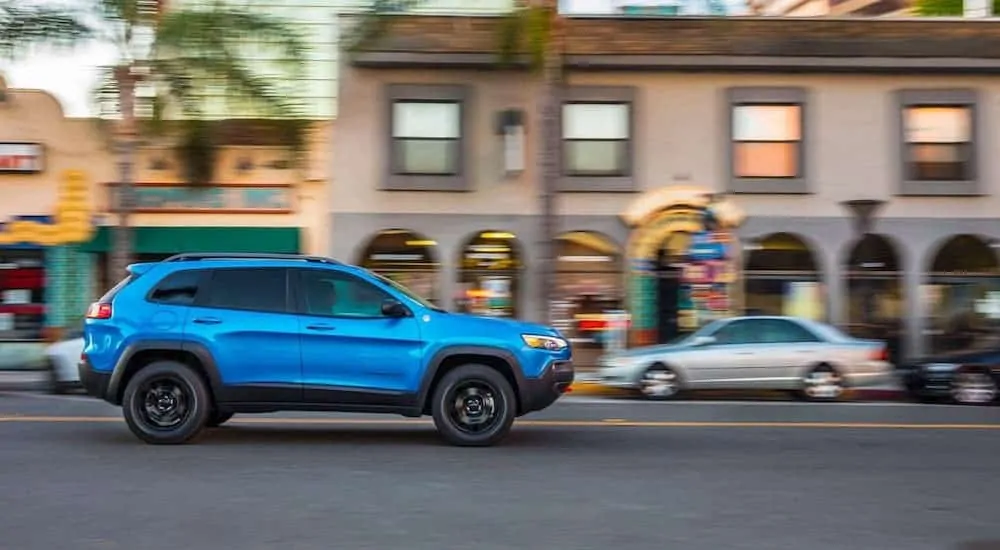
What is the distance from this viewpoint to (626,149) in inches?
857

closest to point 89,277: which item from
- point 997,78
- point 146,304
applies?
point 146,304

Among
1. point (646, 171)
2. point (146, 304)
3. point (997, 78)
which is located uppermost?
point (997, 78)

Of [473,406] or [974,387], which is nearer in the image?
[473,406]

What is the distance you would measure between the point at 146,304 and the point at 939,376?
11.7m

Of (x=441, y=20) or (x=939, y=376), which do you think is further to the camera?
(x=441, y=20)

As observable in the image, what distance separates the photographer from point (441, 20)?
72.2 ft

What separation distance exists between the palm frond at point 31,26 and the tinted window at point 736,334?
11.2 meters

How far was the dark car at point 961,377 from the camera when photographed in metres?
16.5

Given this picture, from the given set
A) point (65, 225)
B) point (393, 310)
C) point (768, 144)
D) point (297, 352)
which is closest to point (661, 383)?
point (768, 144)

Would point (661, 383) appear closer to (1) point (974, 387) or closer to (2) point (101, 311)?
(1) point (974, 387)

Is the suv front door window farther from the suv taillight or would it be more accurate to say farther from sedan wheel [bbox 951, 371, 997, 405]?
sedan wheel [bbox 951, 371, 997, 405]

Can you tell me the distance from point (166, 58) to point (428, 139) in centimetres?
539

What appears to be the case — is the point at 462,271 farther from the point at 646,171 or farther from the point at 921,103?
the point at 921,103

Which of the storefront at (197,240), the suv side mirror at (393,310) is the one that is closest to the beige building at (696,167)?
the storefront at (197,240)
